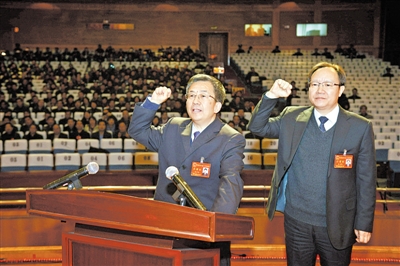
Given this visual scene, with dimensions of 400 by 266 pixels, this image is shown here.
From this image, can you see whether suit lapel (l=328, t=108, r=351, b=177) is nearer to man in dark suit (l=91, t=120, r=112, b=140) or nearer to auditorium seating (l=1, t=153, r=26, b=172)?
auditorium seating (l=1, t=153, r=26, b=172)

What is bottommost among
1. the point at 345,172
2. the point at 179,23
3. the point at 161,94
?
the point at 345,172

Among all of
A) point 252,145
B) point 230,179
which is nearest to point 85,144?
point 252,145

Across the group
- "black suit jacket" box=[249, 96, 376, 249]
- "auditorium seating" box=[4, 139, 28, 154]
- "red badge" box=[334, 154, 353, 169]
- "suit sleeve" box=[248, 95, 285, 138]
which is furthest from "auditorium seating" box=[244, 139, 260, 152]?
"red badge" box=[334, 154, 353, 169]

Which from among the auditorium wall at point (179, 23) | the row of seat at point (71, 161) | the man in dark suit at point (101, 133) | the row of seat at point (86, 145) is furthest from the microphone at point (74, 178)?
the auditorium wall at point (179, 23)

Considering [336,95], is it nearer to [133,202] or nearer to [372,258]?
[133,202]

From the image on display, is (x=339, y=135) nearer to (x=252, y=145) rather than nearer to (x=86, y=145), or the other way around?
(x=252, y=145)

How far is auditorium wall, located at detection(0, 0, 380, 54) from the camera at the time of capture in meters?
23.2

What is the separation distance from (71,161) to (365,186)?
5.02 meters

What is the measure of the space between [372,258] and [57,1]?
2203 cm

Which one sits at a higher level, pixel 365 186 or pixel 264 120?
pixel 264 120

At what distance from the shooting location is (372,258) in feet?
12.5

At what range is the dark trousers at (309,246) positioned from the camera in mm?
2398

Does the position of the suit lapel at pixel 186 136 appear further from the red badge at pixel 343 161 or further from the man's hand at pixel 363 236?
the man's hand at pixel 363 236

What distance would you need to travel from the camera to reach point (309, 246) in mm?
2449
